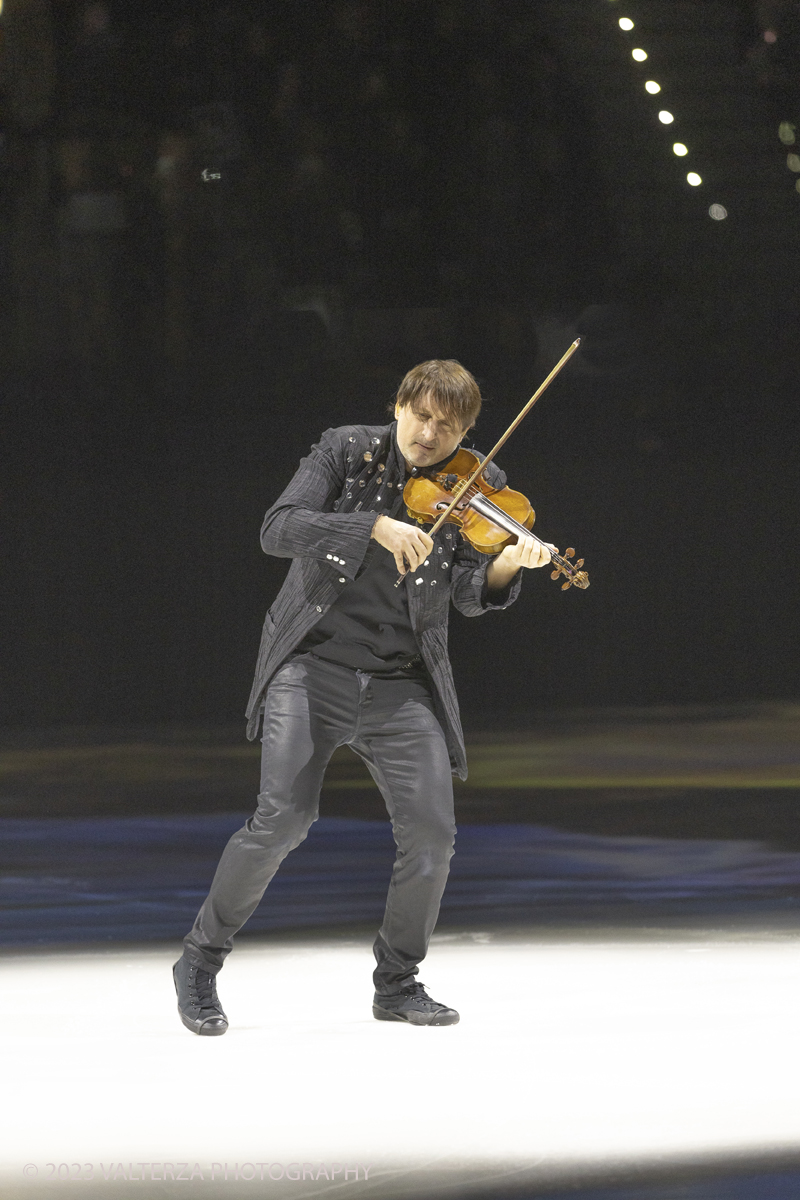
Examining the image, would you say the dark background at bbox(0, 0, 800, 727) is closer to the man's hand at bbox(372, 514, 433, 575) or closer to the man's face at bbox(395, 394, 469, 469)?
the man's face at bbox(395, 394, 469, 469)

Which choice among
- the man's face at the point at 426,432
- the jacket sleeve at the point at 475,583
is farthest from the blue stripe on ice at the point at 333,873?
the man's face at the point at 426,432

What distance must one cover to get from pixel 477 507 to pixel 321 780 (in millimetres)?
519

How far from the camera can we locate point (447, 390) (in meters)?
2.48

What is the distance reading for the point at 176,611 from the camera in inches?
163

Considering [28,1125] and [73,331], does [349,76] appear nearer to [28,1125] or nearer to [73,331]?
[73,331]

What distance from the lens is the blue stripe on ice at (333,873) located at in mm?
3721

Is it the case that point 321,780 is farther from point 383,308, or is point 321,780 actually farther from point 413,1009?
point 383,308

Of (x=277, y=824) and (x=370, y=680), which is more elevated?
(x=370, y=680)

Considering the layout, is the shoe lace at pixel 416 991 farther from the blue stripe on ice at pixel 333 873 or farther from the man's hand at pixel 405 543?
the blue stripe on ice at pixel 333 873

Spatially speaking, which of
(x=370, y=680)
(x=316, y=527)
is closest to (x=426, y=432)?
(x=316, y=527)

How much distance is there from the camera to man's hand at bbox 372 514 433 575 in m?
2.35

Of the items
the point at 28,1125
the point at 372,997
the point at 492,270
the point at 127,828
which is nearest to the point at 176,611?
the point at 127,828

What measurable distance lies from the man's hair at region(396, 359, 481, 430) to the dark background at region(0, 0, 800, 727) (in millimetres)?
1603

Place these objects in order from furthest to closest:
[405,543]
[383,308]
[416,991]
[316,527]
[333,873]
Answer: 1. [383,308]
2. [333,873]
3. [416,991]
4. [316,527]
5. [405,543]
